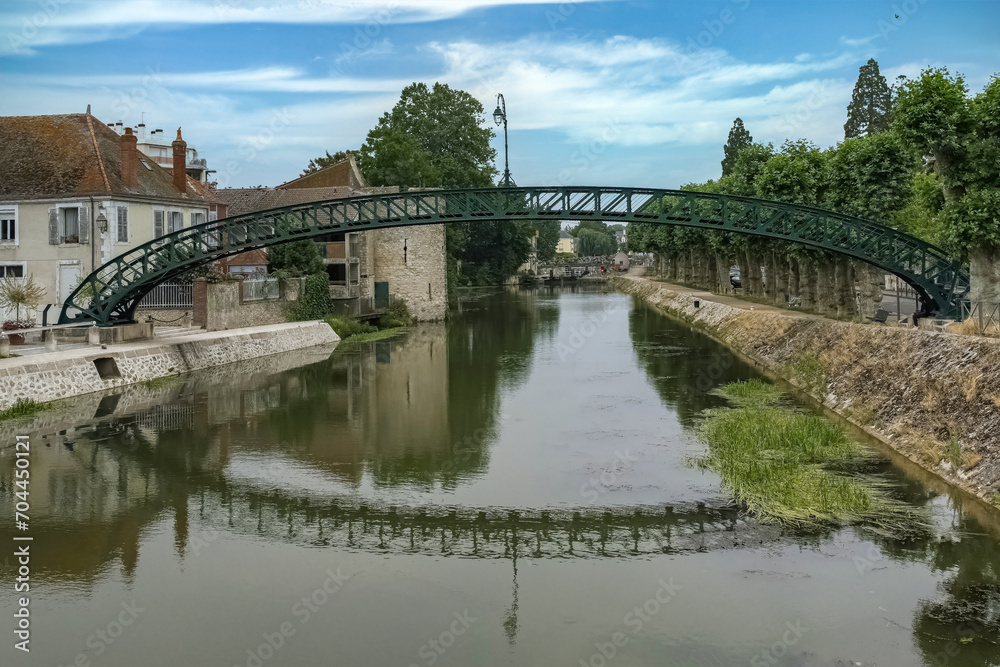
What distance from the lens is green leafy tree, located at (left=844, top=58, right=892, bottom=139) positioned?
298 feet

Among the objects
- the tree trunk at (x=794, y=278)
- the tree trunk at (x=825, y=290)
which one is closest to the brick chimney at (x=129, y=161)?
the tree trunk at (x=825, y=290)

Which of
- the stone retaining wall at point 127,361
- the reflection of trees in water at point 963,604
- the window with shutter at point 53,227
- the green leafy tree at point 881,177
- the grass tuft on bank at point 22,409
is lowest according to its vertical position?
the reflection of trees in water at point 963,604

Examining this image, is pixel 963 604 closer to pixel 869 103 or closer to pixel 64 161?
pixel 64 161

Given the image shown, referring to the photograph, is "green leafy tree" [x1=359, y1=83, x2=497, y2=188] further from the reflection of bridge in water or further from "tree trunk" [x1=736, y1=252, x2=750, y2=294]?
the reflection of bridge in water

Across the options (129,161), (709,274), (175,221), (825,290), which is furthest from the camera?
(709,274)

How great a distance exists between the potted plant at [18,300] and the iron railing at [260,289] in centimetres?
992

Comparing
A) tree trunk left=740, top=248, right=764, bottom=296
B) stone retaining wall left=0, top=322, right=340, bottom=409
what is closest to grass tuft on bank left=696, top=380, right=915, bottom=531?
stone retaining wall left=0, top=322, right=340, bottom=409

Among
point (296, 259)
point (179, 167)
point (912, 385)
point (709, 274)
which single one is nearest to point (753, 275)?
point (709, 274)

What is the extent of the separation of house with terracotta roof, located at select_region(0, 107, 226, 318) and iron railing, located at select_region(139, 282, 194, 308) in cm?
295

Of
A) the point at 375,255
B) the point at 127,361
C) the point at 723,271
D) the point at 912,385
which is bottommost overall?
the point at 912,385

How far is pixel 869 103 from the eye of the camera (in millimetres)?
91438

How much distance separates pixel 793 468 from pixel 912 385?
5.47m

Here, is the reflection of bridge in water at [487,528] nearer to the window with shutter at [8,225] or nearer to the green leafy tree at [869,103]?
the window with shutter at [8,225]

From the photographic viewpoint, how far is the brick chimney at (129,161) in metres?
43.5
